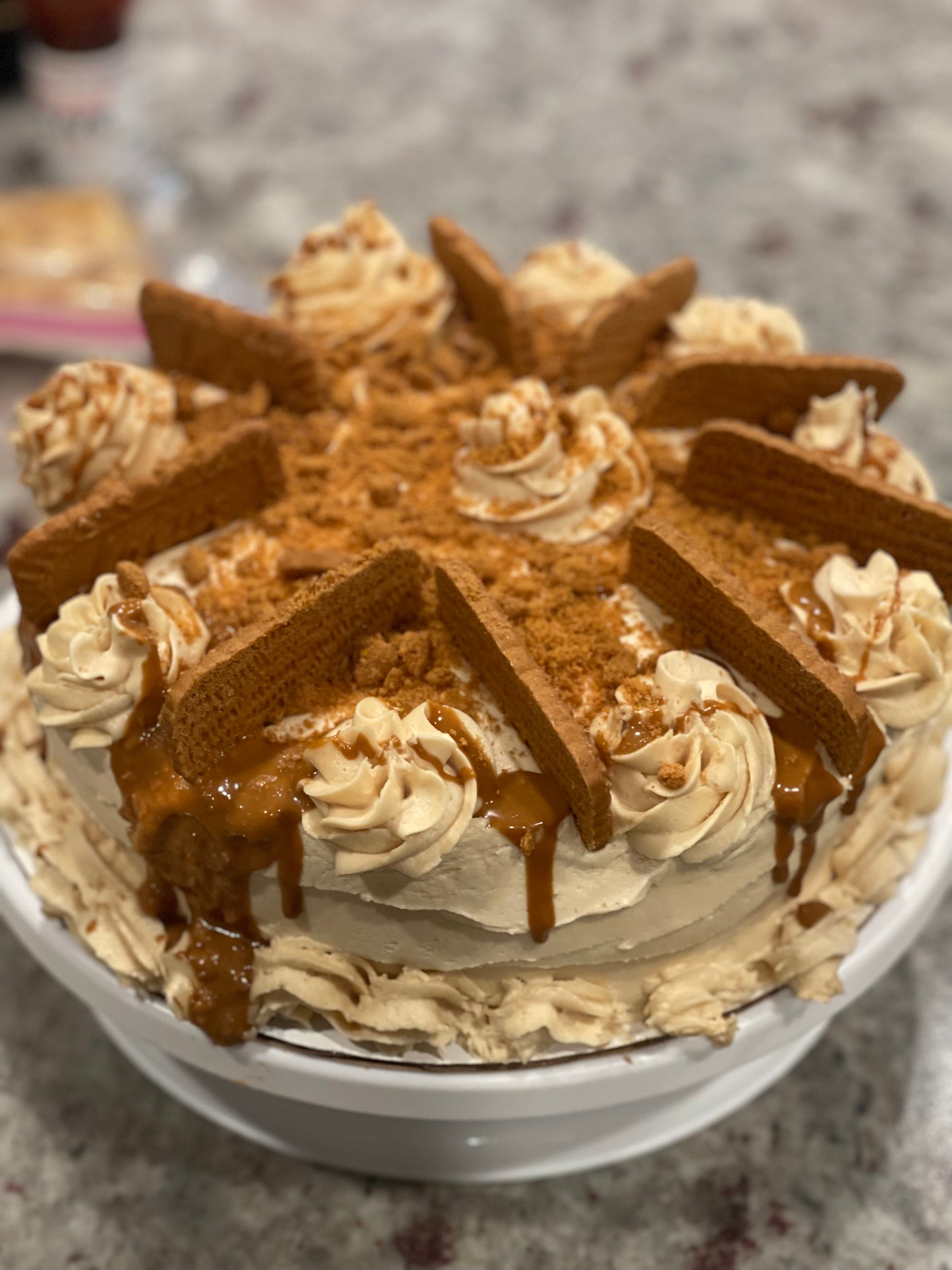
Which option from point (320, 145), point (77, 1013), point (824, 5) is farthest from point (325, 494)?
point (824, 5)

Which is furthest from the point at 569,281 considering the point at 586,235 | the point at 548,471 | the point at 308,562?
the point at 586,235

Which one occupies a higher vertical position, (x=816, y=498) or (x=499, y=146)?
(x=816, y=498)

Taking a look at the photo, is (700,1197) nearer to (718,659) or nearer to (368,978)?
(368,978)

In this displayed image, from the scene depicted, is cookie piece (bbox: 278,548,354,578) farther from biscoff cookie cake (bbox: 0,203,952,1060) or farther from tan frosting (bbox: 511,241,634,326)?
tan frosting (bbox: 511,241,634,326)

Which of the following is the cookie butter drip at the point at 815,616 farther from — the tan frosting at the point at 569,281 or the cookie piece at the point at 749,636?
the tan frosting at the point at 569,281

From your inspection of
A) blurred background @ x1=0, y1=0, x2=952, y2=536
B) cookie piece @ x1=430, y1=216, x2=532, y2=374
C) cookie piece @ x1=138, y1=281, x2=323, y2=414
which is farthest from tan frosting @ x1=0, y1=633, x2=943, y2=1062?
blurred background @ x1=0, y1=0, x2=952, y2=536

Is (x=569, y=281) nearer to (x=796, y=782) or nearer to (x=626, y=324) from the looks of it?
(x=626, y=324)
